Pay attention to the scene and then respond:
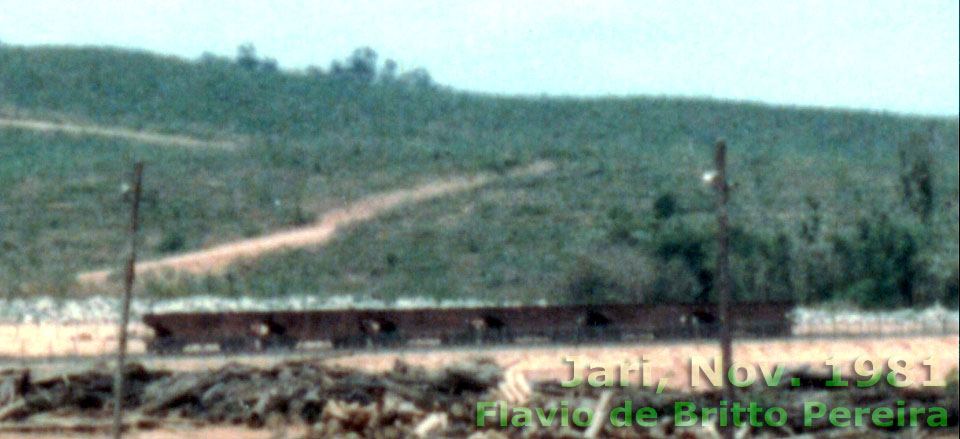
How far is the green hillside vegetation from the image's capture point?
5041 centimetres

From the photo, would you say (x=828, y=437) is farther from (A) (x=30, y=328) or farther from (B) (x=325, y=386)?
(A) (x=30, y=328)

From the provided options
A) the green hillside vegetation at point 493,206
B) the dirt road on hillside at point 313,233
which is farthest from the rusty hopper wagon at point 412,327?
the dirt road on hillside at point 313,233

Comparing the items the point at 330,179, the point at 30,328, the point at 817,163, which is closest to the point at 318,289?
the point at 30,328

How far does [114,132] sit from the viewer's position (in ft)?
375

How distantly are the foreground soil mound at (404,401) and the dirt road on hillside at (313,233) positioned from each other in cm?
3141

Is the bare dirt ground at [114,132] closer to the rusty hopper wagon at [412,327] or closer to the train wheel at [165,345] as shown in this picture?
the rusty hopper wagon at [412,327]

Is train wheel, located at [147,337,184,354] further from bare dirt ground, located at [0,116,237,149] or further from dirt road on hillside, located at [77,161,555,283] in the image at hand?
bare dirt ground, located at [0,116,237,149]

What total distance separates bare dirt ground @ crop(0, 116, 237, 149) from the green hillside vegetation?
9.35 feet

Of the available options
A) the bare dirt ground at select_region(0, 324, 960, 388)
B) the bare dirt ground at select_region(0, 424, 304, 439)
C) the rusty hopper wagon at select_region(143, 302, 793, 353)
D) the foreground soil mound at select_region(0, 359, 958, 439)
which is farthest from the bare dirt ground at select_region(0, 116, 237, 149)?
the bare dirt ground at select_region(0, 424, 304, 439)

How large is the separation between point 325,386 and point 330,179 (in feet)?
179

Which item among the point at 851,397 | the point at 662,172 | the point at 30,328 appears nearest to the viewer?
the point at 851,397

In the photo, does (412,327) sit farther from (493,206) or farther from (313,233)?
(493,206)

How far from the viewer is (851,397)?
22734 mm

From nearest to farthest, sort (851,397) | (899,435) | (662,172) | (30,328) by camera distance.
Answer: (899,435) < (851,397) < (30,328) < (662,172)
